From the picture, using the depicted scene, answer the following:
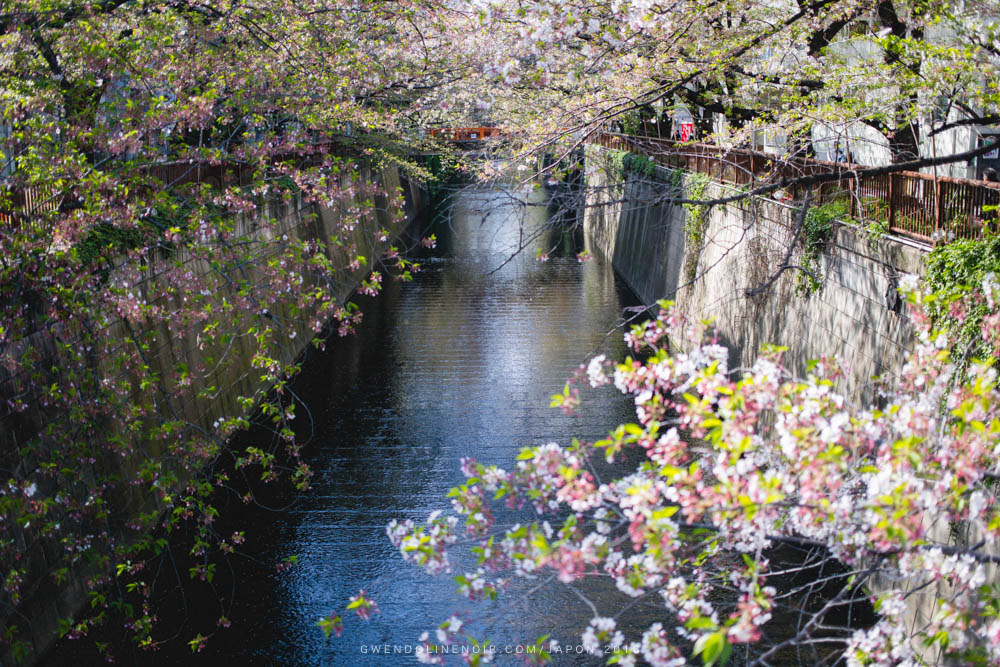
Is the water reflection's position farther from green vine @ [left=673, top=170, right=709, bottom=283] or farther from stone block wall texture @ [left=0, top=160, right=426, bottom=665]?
green vine @ [left=673, top=170, right=709, bottom=283]

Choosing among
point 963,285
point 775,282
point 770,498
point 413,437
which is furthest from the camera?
point 413,437

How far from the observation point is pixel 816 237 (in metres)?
10.7

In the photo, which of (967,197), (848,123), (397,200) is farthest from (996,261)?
(397,200)

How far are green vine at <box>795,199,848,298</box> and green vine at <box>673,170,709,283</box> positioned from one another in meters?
5.41

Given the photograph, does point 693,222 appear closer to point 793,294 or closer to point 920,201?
point 793,294

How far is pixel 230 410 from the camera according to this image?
13602 millimetres

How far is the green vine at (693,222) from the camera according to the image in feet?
54.7

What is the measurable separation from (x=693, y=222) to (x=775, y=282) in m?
5.50

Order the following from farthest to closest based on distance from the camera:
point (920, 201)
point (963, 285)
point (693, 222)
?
point (693, 222)
point (920, 201)
point (963, 285)

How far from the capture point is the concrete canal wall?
28.2ft

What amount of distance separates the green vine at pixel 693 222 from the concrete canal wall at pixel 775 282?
0.02 meters

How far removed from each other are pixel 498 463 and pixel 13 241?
23.0 ft

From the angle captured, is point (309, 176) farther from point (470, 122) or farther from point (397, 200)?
point (470, 122)

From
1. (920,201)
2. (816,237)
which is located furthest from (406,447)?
(920,201)
